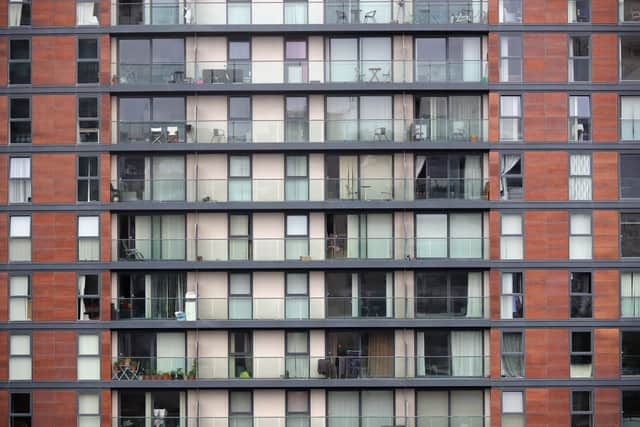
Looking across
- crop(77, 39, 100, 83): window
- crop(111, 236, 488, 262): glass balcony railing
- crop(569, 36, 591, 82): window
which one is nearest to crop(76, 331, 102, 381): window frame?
crop(111, 236, 488, 262): glass balcony railing

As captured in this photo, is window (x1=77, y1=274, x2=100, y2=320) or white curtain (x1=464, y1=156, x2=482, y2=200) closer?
window (x1=77, y1=274, x2=100, y2=320)

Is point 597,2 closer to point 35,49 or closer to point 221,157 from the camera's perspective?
point 221,157

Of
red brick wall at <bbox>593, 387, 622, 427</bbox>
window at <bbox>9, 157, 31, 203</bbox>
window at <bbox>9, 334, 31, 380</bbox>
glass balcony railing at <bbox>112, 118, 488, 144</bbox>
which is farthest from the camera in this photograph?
glass balcony railing at <bbox>112, 118, 488, 144</bbox>

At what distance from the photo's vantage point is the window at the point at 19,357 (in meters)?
39.8

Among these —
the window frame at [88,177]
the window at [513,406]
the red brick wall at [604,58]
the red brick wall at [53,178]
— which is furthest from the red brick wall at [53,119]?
the red brick wall at [604,58]

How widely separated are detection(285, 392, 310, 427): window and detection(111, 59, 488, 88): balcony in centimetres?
1199

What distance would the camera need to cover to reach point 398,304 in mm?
40156

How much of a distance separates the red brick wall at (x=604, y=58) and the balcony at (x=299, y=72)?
4.32 meters

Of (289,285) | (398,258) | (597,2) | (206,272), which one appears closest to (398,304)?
(398,258)

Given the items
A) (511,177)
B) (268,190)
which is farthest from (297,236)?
(511,177)

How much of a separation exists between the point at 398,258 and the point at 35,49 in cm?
1603

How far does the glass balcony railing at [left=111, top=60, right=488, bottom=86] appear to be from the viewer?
40.3 meters

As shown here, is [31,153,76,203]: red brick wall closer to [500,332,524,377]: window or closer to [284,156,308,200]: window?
[284,156,308,200]: window

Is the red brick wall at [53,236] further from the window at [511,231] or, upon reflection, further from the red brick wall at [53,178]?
the window at [511,231]
